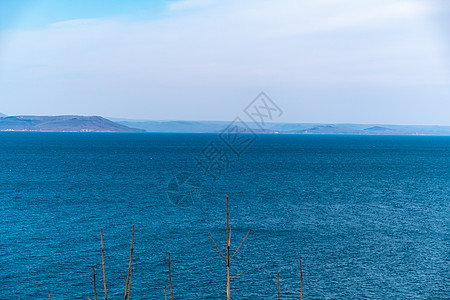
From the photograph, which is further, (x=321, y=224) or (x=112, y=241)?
(x=321, y=224)

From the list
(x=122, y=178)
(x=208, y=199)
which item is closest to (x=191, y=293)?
(x=208, y=199)

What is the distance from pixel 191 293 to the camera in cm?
2878

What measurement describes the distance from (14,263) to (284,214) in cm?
2749

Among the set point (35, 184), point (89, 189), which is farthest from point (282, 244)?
point (35, 184)

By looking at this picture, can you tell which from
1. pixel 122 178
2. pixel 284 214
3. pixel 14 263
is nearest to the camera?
pixel 14 263

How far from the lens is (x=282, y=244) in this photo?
38656 mm

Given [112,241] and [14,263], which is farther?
[112,241]

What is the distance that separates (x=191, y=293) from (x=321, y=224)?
21.0 metres

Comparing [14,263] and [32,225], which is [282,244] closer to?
[14,263]

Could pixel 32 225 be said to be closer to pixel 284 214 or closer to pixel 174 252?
pixel 174 252

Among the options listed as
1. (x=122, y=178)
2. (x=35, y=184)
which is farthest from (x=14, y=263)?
(x=122, y=178)

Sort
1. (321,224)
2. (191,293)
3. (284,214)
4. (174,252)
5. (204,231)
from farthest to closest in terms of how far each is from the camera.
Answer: (284,214)
(321,224)
(204,231)
(174,252)
(191,293)

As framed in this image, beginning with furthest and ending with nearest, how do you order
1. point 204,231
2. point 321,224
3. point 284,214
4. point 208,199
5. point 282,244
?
point 208,199, point 284,214, point 321,224, point 204,231, point 282,244

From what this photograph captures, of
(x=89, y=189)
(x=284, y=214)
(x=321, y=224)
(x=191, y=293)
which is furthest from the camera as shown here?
(x=89, y=189)
